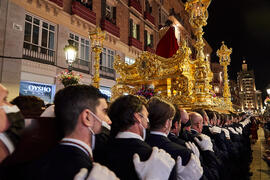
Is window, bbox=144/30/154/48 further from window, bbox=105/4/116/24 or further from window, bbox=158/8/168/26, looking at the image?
window, bbox=105/4/116/24

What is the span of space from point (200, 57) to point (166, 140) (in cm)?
468

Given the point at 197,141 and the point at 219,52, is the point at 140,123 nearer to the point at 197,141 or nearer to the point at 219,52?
the point at 197,141

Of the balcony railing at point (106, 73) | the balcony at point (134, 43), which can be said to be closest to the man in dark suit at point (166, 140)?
the balcony railing at point (106, 73)

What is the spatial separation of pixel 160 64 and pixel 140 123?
5.38 metres

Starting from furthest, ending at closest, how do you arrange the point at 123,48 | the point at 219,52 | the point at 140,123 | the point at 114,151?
1. the point at 123,48
2. the point at 219,52
3. the point at 140,123
4. the point at 114,151

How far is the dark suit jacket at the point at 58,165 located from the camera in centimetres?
108

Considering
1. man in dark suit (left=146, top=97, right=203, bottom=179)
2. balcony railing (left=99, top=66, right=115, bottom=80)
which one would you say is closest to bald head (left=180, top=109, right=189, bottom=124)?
man in dark suit (left=146, top=97, right=203, bottom=179)

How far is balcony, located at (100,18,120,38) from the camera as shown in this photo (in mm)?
16047

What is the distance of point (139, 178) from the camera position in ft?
4.94

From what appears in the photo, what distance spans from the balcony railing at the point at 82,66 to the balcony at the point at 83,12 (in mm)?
3117

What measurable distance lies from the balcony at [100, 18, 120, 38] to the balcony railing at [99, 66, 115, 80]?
10.0 ft

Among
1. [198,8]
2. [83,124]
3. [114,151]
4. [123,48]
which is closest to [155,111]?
[114,151]

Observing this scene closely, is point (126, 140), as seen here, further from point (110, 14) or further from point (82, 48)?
point (110, 14)

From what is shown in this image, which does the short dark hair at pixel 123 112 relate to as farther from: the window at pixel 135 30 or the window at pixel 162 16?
the window at pixel 162 16
